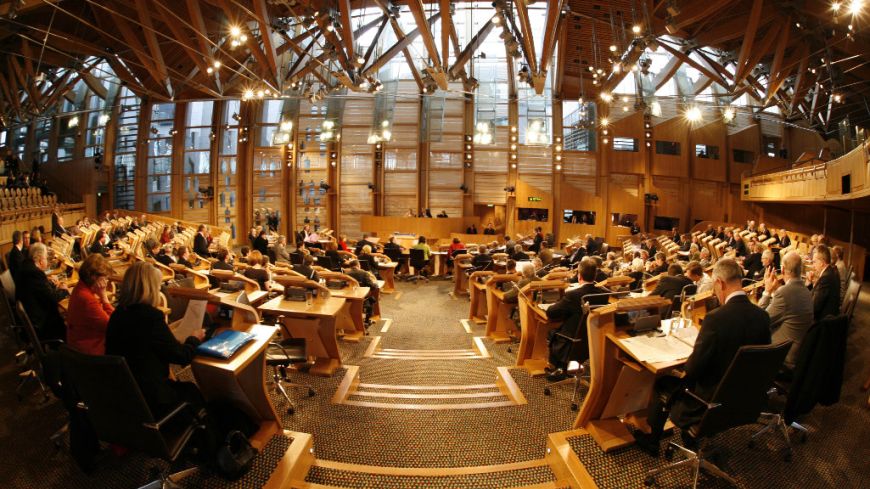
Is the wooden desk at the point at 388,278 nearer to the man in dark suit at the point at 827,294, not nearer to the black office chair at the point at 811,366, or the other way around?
the man in dark suit at the point at 827,294

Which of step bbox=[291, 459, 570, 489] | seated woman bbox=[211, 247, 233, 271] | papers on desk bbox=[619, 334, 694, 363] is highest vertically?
seated woman bbox=[211, 247, 233, 271]

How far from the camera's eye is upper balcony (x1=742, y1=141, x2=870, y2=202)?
328 inches

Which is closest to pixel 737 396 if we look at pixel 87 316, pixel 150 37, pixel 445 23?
pixel 87 316

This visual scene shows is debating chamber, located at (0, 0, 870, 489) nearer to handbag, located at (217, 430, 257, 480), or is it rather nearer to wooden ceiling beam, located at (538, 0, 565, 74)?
handbag, located at (217, 430, 257, 480)

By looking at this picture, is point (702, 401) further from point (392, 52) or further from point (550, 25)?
point (392, 52)

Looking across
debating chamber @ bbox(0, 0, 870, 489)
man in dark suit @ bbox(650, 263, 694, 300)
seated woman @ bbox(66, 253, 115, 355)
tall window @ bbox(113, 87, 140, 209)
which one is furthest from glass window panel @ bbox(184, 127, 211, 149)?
man in dark suit @ bbox(650, 263, 694, 300)

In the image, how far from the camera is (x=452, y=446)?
3.21 metres

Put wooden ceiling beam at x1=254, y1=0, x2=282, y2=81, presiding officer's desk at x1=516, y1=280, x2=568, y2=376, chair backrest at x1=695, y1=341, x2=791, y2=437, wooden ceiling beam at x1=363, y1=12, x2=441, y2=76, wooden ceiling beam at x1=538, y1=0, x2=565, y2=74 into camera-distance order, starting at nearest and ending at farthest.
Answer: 1. chair backrest at x1=695, y1=341, x2=791, y2=437
2. presiding officer's desk at x1=516, y1=280, x2=568, y2=376
3. wooden ceiling beam at x1=538, y1=0, x2=565, y2=74
4. wooden ceiling beam at x1=254, y1=0, x2=282, y2=81
5. wooden ceiling beam at x1=363, y1=12, x2=441, y2=76

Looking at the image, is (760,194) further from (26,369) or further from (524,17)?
(26,369)

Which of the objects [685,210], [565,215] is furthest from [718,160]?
[565,215]

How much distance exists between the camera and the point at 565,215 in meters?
18.6

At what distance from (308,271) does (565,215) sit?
47.5 feet

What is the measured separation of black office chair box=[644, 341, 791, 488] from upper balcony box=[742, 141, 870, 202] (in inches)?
320

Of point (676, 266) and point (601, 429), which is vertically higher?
point (676, 266)
